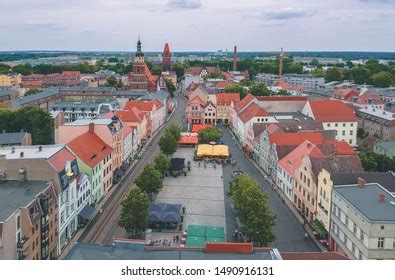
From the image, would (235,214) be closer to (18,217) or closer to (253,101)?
(18,217)

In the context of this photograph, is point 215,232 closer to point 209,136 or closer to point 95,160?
point 95,160

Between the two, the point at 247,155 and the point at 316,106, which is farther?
the point at 316,106

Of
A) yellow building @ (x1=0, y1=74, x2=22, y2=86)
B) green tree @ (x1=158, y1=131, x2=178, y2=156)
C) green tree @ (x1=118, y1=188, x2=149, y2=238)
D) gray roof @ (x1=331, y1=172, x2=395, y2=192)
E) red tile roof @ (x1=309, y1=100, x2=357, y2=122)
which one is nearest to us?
green tree @ (x1=118, y1=188, x2=149, y2=238)

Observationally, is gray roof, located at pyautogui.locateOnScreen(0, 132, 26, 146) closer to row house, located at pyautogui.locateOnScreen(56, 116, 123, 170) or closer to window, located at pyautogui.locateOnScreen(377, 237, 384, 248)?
row house, located at pyautogui.locateOnScreen(56, 116, 123, 170)

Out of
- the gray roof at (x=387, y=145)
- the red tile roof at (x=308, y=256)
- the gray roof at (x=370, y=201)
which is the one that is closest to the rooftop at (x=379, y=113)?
the gray roof at (x=387, y=145)

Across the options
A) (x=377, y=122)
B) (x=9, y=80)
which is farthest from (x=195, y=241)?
(x=9, y=80)

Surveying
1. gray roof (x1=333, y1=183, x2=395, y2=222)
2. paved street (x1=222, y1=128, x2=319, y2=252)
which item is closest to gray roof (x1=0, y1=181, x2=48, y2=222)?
paved street (x1=222, y1=128, x2=319, y2=252)

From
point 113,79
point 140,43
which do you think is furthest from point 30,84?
point 140,43
